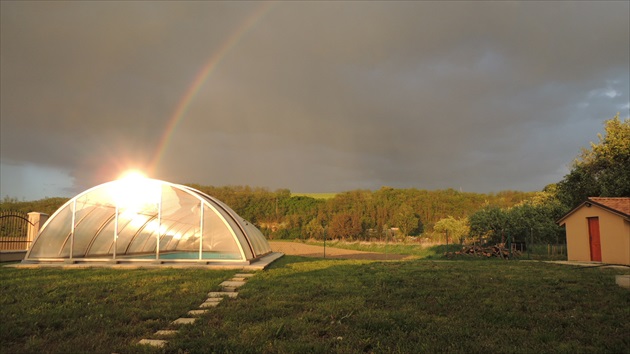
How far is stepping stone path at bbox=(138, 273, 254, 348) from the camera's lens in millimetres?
5027

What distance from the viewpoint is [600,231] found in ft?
56.5

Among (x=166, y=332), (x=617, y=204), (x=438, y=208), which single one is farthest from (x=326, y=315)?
(x=438, y=208)

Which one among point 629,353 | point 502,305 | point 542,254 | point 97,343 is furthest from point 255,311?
point 542,254

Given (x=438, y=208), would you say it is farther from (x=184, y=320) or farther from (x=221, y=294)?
(x=184, y=320)

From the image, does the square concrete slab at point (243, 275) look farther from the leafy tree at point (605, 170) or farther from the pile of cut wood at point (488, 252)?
the leafy tree at point (605, 170)

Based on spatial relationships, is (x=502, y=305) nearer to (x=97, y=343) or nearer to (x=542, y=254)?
(x=97, y=343)

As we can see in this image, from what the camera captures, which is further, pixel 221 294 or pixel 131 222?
pixel 131 222

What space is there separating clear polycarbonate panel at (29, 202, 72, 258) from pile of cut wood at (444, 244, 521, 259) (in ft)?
62.8

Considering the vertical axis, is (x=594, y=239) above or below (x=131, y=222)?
below

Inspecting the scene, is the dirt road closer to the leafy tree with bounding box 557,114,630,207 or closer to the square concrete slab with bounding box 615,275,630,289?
the leafy tree with bounding box 557,114,630,207

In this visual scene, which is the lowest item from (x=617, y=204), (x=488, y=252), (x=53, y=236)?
(x=488, y=252)

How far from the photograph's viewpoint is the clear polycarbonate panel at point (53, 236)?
565 inches

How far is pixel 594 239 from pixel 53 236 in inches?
888

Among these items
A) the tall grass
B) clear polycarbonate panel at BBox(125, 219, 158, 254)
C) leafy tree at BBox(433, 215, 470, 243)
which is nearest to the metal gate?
clear polycarbonate panel at BBox(125, 219, 158, 254)
